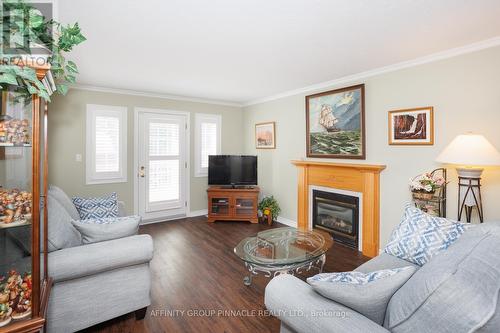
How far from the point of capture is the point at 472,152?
2250mm

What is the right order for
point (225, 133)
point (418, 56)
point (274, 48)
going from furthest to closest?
point (225, 133), point (418, 56), point (274, 48)

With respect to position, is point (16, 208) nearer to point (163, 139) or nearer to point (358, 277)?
point (358, 277)

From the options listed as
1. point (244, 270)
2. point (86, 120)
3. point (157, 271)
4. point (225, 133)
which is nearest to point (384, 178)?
point (244, 270)

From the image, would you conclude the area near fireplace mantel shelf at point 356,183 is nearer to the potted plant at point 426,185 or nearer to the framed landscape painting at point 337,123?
the framed landscape painting at point 337,123

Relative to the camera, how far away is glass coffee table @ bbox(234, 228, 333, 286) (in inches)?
88.7

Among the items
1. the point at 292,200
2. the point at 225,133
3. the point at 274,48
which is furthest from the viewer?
the point at 225,133

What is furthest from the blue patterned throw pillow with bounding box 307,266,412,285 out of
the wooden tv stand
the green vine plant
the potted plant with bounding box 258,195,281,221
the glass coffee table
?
the wooden tv stand

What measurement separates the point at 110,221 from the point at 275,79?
2.89 m

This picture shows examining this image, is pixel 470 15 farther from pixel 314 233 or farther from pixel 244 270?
pixel 244 270

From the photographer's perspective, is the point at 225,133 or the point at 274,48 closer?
the point at 274,48

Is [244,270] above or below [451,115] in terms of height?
below

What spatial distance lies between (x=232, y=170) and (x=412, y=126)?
3.12 metres

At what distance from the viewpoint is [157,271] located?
2959mm

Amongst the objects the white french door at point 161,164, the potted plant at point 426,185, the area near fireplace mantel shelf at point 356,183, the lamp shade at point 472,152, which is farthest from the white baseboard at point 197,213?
the lamp shade at point 472,152
